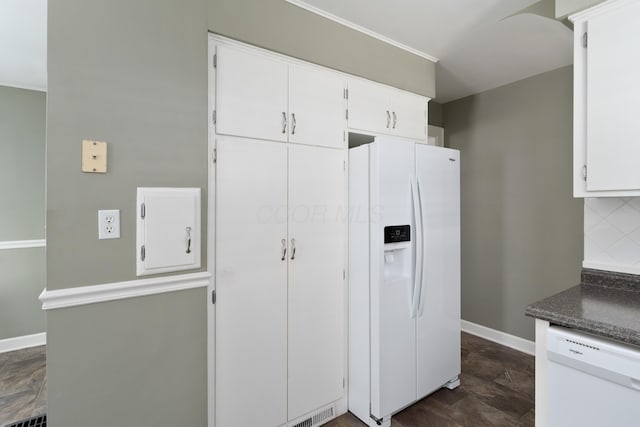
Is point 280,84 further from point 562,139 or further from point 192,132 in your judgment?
point 562,139

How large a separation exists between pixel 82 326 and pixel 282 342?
1.01 metres

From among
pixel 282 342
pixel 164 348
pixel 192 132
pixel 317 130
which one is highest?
pixel 317 130

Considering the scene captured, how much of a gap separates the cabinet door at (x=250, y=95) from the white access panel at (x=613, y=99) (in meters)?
1.65

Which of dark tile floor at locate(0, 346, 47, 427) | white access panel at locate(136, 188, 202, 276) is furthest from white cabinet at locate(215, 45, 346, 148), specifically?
dark tile floor at locate(0, 346, 47, 427)

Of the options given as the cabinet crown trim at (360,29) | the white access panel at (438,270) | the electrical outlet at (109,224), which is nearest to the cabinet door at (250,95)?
the cabinet crown trim at (360,29)

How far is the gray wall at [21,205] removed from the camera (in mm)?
3004

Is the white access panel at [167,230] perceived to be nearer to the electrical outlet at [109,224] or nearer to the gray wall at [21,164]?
the electrical outlet at [109,224]

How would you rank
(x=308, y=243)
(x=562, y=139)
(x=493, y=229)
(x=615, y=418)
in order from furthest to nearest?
(x=493, y=229) → (x=562, y=139) → (x=308, y=243) → (x=615, y=418)

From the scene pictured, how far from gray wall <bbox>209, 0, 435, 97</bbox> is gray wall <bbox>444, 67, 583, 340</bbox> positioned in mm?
1159

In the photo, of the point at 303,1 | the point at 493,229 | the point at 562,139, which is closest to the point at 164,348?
the point at 303,1

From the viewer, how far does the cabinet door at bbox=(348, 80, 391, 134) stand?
212cm

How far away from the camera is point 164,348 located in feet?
4.74

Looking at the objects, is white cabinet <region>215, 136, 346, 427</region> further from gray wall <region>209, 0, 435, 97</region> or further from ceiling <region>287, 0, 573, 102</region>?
ceiling <region>287, 0, 573, 102</region>

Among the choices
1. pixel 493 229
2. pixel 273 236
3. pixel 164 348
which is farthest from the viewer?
pixel 493 229
